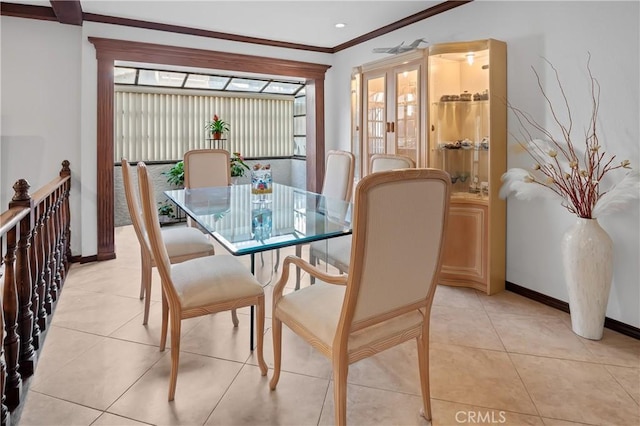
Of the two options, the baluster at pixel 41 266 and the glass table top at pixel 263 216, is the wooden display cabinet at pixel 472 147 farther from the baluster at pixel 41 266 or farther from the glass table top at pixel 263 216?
the baluster at pixel 41 266

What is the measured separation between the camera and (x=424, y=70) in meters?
3.46

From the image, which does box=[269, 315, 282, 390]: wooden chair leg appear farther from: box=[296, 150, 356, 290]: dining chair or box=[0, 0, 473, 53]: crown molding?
box=[0, 0, 473, 53]: crown molding

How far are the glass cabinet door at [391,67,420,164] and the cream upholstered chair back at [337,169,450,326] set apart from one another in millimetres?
2130

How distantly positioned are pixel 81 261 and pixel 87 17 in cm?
239

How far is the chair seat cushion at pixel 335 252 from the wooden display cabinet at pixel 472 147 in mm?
1080

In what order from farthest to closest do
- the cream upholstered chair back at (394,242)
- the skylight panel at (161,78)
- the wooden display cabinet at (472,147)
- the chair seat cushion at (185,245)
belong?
the skylight panel at (161,78) < the wooden display cabinet at (472,147) < the chair seat cushion at (185,245) < the cream upholstered chair back at (394,242)

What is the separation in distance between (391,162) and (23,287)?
2396 millimetres

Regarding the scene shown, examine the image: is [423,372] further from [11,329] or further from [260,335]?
[11,329]

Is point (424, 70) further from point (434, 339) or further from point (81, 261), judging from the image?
point (81, 261)

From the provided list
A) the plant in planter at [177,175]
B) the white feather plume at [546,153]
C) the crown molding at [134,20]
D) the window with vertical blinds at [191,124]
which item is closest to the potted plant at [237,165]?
the window with vertical blinds at [191,124]

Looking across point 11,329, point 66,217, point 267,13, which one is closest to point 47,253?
point 11,329

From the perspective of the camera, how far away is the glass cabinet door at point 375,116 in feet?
13.4

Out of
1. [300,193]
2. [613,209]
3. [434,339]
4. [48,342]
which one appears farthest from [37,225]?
[613,209]

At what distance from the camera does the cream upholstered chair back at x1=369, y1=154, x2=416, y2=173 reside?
2897 millimetres
